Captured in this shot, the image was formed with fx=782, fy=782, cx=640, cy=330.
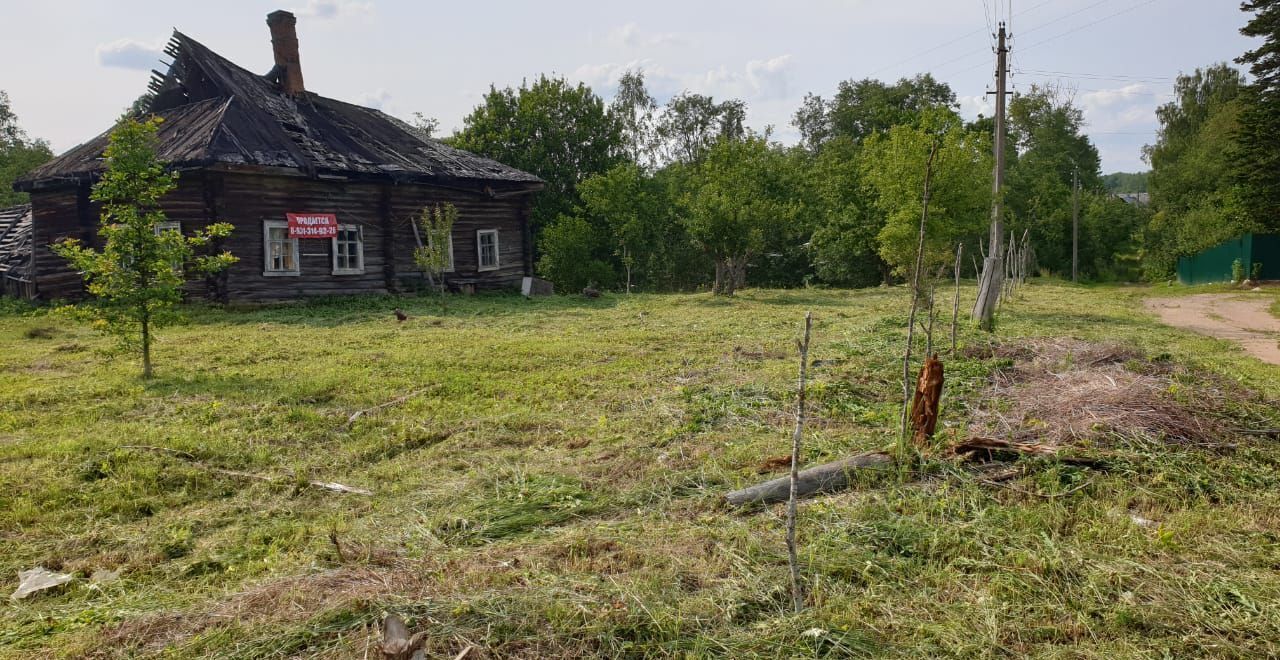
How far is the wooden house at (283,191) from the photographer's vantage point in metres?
17.2

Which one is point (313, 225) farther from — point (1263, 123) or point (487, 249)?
point (1263, 123)

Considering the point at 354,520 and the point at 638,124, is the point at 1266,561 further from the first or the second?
the point at 638,124

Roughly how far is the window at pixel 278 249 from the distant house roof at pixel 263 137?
1.52 metres

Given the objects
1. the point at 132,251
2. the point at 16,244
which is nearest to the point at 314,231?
the point at 16,244

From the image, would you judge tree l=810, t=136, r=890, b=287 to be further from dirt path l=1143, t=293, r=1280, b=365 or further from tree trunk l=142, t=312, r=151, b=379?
tree trunk l=142, t=312, r=151, b=379

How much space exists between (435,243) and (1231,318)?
18472 millimetres

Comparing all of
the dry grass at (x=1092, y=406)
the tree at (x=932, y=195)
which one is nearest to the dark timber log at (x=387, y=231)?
the tree at (x=932, y=195)

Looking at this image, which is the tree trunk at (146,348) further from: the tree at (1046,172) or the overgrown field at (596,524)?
the tree at (1046,172)

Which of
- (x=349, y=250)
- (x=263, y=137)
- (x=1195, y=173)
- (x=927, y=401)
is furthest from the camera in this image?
(x=1195, y=173)

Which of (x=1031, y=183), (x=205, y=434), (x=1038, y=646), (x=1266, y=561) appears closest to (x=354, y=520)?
(x=205, y=434)

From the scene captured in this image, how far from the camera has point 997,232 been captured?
15.2 metres

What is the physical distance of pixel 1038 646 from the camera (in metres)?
3.17

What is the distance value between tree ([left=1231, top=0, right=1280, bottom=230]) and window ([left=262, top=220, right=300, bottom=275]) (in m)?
31.6

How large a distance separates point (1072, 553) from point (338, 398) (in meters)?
6.83
